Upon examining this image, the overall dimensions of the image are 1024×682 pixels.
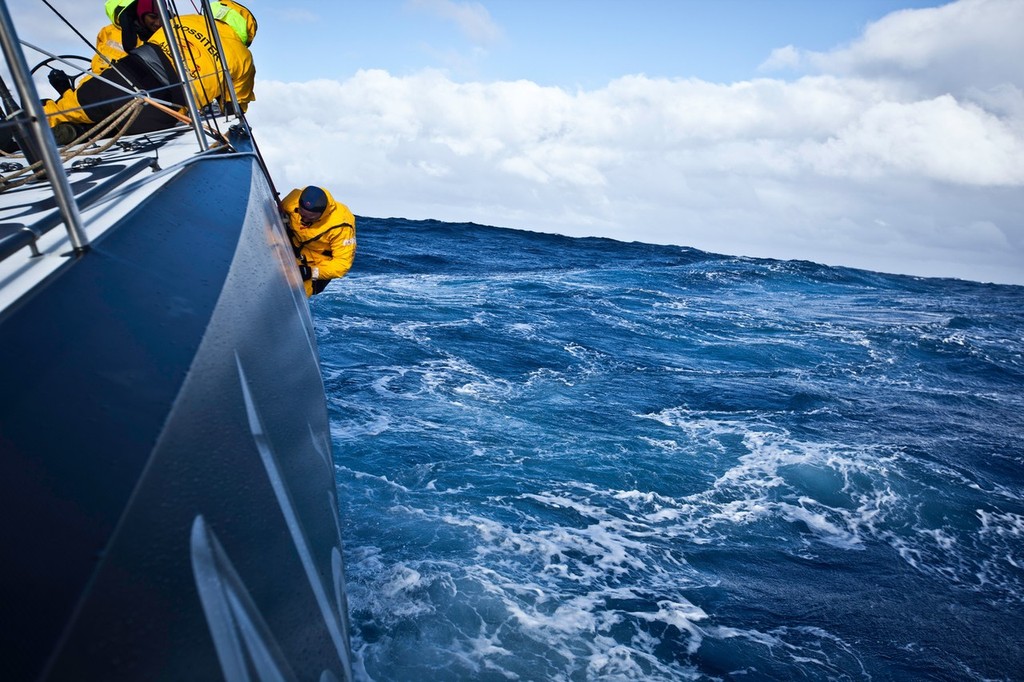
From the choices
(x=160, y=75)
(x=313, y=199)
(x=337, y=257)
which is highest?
(x=160, y=75)

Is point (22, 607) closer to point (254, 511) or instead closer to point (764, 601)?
point (254, 511)

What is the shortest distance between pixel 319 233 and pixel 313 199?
264 millimetres

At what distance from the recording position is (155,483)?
880mm

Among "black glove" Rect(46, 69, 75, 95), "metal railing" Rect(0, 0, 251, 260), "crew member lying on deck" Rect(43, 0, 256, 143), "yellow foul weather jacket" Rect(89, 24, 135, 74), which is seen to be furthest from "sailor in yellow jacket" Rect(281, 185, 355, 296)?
"metal railing" Rect(0, 0, 251, 260)

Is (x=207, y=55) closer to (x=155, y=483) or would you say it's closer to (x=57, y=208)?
(x=57, y=208)

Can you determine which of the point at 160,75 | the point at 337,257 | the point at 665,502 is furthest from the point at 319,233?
the point at 665,502

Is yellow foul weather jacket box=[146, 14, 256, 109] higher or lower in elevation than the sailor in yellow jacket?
Answer: higher

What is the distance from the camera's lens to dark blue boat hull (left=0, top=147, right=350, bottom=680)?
2.33 ft

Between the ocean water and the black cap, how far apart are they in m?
2.12

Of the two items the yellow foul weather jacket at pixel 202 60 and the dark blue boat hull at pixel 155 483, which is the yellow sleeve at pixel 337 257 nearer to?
the yellow foul weather jacket at pixel 202 60

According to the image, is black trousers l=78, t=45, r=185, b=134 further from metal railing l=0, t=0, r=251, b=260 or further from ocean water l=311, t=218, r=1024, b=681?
ocean water l=311, t=218, r=1024, b=681

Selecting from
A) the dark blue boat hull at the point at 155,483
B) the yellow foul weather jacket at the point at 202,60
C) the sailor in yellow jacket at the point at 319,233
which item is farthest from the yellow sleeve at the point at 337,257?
the dark blue boat hull at the point at 155,483

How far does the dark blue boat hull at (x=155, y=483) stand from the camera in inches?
28.0

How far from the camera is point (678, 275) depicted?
2133cm
